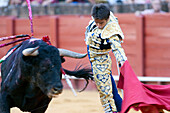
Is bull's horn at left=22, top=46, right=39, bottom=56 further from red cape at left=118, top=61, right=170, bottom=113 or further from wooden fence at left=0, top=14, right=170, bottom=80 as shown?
wooden fence at left=0, top=14, right=170, bottom=80

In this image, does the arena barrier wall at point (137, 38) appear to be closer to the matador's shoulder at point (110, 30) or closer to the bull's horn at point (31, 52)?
the matador's shoulder at point (110, 30)

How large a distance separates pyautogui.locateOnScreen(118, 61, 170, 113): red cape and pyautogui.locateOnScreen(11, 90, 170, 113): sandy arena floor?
6.74ft

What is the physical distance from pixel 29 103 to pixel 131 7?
4.73 metres

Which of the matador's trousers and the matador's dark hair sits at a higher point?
the matador's dark hair

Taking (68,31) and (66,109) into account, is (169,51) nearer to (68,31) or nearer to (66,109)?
(68,31)

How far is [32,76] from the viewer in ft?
11.3

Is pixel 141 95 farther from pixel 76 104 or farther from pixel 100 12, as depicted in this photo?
pixel 76 104

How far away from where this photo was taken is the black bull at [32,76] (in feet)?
10.7

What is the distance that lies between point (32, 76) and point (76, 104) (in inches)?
107

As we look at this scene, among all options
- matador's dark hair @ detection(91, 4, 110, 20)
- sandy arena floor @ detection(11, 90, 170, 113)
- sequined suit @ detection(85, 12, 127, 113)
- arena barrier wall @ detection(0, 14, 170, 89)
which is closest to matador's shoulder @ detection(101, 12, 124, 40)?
sequined suit @ detection(85, 12, 127, 113)

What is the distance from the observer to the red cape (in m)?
3.26

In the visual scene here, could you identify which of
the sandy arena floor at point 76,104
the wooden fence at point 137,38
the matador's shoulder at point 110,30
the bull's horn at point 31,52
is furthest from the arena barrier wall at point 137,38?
the bull's horn at point 31,52

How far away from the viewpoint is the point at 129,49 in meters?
7.67

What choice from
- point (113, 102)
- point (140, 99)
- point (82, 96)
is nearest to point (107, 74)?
point (113, 102)
